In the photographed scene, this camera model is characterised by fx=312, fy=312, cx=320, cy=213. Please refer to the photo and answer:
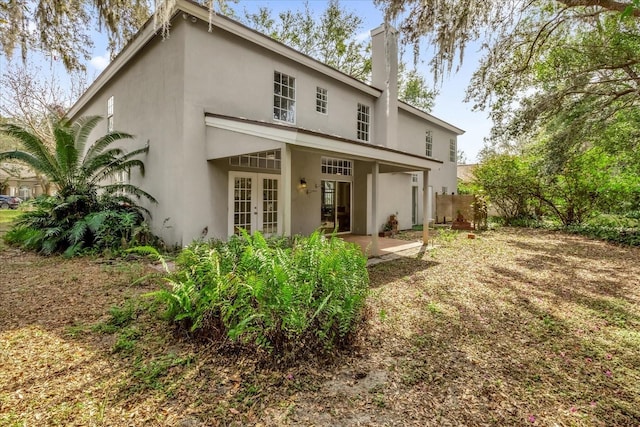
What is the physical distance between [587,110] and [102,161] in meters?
14.8

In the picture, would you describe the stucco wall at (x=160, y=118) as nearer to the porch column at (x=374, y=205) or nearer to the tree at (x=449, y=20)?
the porch column at (x=374, y=205)

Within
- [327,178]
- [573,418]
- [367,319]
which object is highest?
[327,178]

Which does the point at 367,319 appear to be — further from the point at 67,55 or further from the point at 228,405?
the point at 67,55

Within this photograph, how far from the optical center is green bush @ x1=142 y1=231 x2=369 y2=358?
3.06 m

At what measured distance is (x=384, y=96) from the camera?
12766 mm

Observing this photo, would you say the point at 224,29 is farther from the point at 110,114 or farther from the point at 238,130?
the point at 110,114

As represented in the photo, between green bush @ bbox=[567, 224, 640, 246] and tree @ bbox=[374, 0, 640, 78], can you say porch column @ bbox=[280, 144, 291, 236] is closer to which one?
tree @ bbox=[374, 0, 640, 78]

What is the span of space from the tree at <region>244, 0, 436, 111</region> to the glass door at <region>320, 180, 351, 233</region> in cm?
1374

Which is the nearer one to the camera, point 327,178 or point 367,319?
point 367,319

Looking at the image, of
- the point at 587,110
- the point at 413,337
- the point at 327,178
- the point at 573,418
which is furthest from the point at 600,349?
the point at 587,110

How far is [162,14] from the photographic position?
5215 mm

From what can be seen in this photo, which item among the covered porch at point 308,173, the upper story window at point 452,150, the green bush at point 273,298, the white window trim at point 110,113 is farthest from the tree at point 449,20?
the upper story window at point 452,150

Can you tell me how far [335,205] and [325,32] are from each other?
15344mm

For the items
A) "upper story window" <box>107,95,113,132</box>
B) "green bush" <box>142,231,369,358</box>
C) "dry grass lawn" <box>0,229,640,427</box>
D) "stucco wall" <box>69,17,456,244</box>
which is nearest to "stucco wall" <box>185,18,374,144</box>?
"stucco wall" <box>69,17,456,244</box>
